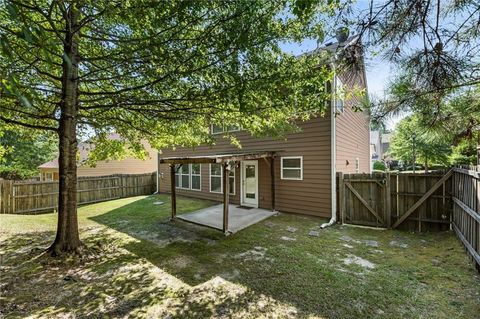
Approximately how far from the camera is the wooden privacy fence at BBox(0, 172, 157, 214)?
9422 millimetres

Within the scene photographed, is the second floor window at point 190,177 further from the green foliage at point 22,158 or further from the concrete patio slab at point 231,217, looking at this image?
the green foliage at point 22,158

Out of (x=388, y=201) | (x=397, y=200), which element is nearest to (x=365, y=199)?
(x=388, y=201)

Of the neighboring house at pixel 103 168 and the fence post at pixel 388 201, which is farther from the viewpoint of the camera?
the neighboring house at pixel 103 168

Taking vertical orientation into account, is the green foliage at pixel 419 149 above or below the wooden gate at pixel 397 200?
above

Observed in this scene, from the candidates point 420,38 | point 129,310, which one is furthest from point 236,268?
point 420,38

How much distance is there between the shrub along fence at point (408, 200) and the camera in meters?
5.58

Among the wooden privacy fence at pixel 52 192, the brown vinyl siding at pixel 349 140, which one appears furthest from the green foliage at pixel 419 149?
the wooden privacy fence at pixel 52 192

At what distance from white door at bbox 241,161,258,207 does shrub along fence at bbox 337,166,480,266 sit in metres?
3.31

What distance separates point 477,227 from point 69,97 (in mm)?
7767

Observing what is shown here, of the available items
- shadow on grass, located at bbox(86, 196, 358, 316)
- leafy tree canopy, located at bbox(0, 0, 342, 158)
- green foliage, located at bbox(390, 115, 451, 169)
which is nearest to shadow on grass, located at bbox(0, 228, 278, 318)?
shadow on grass, located at bbox(86, 196, 358, 316)

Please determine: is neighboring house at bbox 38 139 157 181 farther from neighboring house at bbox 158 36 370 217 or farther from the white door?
the white door

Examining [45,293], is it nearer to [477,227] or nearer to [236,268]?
[236,268]

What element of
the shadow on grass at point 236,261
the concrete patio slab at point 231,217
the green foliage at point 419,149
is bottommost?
the shadow on grass at point 236,261

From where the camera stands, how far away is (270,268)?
4508 millimetres
